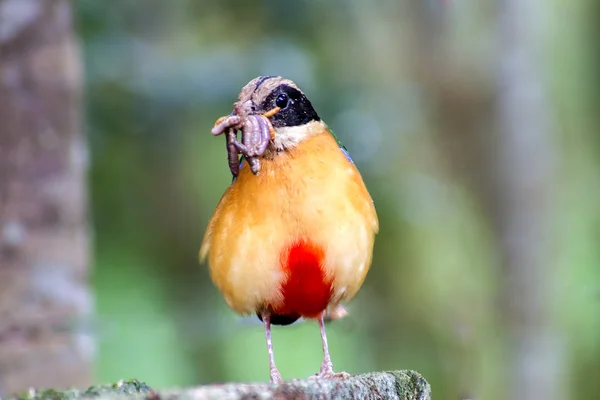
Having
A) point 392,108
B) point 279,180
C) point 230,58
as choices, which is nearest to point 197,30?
point 230,58

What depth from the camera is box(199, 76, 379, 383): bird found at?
3.61m

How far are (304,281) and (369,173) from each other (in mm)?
4421

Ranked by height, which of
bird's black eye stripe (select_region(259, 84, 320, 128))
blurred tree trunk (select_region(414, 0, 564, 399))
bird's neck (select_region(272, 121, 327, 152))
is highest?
bird's black eye stripe (select_region(259, 84, 320, 128))

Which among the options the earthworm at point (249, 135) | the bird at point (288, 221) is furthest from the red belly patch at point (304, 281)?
the earthworm at point (249, 135)

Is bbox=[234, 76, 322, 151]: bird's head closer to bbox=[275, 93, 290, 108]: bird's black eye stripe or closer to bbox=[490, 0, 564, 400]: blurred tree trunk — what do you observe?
bbox=[275, 93, 290, 108]: bird's black eye stripe

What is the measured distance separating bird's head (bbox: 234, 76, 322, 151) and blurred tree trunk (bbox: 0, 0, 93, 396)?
1.71 meters

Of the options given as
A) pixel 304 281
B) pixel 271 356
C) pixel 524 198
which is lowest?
pixel 271 356

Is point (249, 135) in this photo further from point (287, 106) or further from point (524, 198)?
point (524, 198)

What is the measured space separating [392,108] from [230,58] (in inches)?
83.3

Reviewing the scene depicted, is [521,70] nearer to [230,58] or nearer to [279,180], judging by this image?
[230,58]

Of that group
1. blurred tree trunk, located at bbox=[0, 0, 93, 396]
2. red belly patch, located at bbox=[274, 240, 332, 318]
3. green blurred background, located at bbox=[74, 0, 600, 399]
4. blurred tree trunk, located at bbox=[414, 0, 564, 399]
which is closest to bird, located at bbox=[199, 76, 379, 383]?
red belly patch, located at bbox=[274, 240, 332, 318]

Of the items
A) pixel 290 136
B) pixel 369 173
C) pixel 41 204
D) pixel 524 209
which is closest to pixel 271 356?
pixel 290 136

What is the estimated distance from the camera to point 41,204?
4.89 meters

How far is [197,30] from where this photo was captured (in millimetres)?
8125
